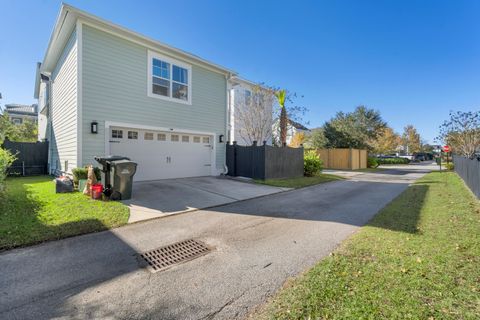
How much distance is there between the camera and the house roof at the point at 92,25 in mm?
7723

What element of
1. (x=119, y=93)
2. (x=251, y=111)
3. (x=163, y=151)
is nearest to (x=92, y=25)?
(x=119, y=93)

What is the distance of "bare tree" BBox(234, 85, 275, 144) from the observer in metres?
15.2

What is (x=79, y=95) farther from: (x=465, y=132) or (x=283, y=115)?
(x=465, y=132)

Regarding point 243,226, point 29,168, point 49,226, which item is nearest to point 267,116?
point 243,226

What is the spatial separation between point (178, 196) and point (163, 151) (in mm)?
3504

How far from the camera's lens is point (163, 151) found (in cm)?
1015

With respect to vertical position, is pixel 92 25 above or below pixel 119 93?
above

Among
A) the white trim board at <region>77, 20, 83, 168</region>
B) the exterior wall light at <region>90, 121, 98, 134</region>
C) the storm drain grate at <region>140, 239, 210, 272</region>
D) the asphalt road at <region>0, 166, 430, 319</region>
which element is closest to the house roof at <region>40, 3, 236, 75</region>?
the white trim board at <region>77, 20, 83, 168</region>

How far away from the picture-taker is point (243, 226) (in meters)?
4.86

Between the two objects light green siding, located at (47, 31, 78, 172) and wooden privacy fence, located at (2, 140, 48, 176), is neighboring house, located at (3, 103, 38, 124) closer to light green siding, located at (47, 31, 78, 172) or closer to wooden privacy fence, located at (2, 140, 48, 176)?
wooden privacy fence, located at (2, 140, 48, 176)

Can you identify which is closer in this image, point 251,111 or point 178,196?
point 178,196

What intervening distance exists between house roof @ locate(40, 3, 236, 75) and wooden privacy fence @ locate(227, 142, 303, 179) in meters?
4.55

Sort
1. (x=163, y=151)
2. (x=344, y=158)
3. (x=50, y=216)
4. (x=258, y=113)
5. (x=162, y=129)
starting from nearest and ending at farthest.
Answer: (x=50, y=216) < (x=162, y=129) < (x=163, y=151) < (x=258, y=113) < (x=344, y=158)

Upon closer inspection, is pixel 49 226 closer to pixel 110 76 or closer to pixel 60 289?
pixel 60 289
